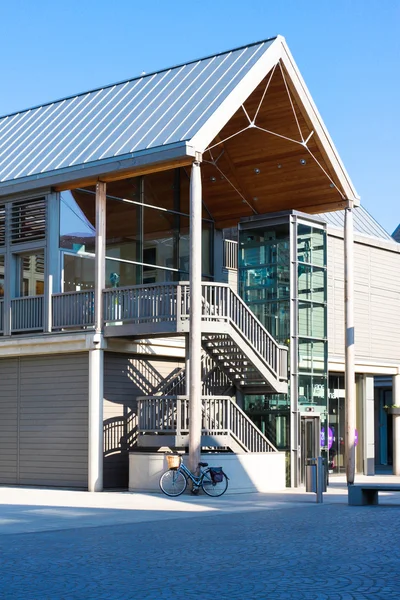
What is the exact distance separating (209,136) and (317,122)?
4643 mm

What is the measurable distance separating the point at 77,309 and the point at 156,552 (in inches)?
508

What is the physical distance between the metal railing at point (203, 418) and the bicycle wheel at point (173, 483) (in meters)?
1.03

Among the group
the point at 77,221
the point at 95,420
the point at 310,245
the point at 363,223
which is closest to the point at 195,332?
the point at 95,420

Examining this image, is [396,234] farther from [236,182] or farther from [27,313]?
[27,313]

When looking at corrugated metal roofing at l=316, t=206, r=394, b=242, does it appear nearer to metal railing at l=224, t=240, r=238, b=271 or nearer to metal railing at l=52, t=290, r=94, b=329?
metal railing at l=224, t=240, r=238, b=271

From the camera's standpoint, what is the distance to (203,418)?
2375cm

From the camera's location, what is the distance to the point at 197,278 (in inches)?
896

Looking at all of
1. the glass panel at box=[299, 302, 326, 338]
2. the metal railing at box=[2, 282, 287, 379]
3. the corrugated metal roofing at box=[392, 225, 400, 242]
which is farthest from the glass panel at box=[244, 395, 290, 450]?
the corrugated metal roofing at box=[392, 225, 400, 242]

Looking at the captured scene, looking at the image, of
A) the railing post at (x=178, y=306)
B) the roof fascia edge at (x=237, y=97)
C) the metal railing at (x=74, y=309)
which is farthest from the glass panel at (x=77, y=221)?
the roof fascia edge at (x=237, y=97)

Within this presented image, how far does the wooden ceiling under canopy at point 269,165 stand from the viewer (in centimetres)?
2662

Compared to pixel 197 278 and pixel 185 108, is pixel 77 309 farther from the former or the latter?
pixel 185 108

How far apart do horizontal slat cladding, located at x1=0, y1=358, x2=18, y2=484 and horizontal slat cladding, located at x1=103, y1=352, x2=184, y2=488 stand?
3012mm

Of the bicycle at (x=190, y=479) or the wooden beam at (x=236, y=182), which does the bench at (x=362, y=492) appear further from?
the wooden beam at (x=236, y=182)

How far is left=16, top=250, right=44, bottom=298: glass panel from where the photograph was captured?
2592 cm
